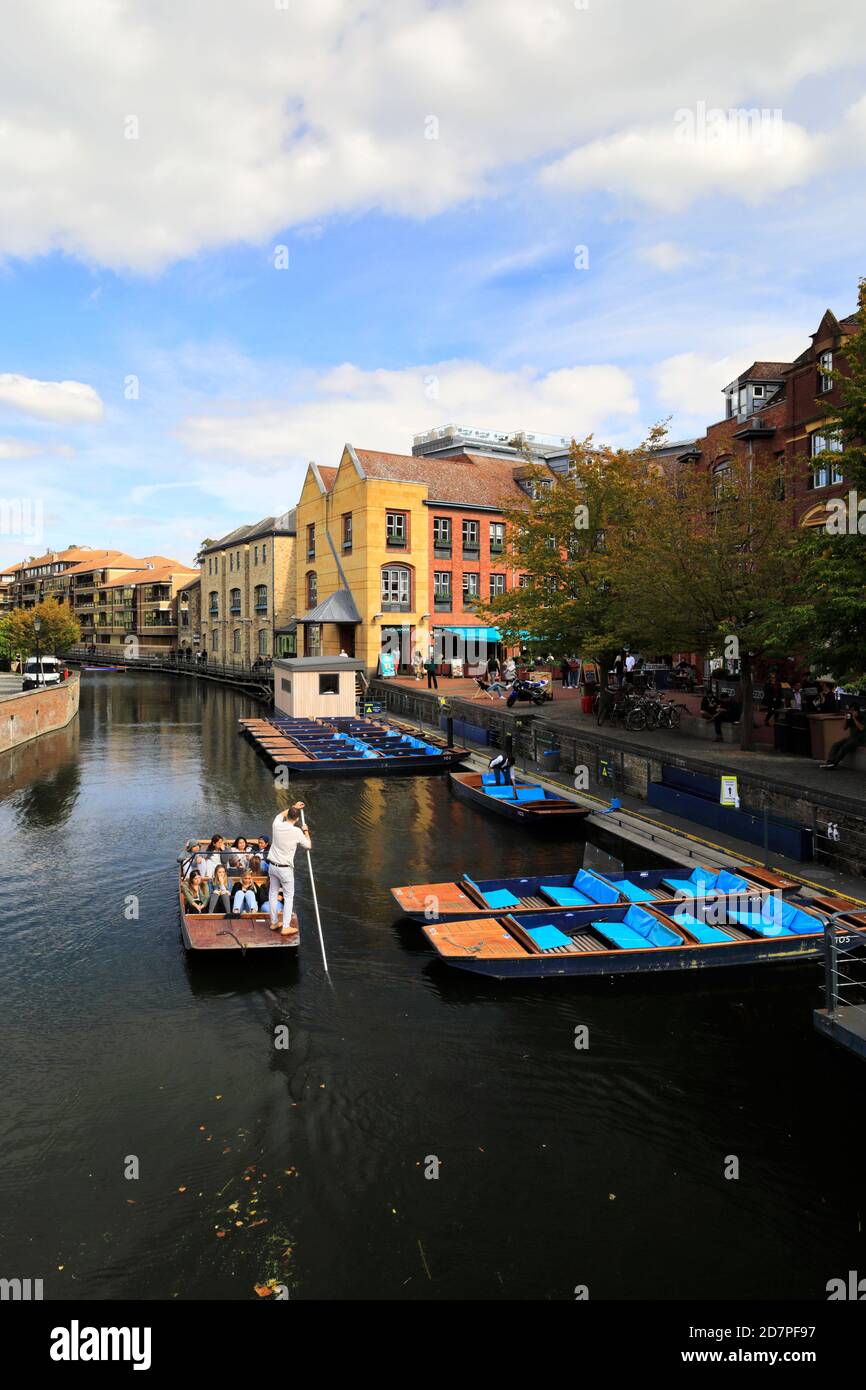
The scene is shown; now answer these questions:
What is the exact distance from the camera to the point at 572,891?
1529cm

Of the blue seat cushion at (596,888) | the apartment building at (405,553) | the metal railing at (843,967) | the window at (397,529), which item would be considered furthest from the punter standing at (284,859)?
the window at (397,529)

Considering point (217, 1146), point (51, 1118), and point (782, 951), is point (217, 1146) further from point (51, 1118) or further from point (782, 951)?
point (782, 951)

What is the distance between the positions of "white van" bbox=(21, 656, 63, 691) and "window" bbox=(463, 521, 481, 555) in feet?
93.4

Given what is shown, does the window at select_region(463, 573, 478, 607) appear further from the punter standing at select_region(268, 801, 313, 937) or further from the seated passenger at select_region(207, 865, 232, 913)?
the punter standing at select_region(268, 801, 313, 937)

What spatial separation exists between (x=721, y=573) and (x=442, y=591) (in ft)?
112

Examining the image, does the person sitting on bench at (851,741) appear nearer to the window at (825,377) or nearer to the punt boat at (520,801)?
the punt boat at (520,801)

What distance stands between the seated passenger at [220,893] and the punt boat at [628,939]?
149 inches

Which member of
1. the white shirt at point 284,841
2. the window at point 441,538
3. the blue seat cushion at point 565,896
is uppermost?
the window at point 441,538

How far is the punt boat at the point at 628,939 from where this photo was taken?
1258cm

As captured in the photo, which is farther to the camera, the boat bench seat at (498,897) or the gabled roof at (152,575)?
the gabled roof at (152,575)

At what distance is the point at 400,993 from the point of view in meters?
12.6

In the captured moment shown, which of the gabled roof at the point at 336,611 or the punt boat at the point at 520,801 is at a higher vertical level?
the gabled roof at the point at 336,611
